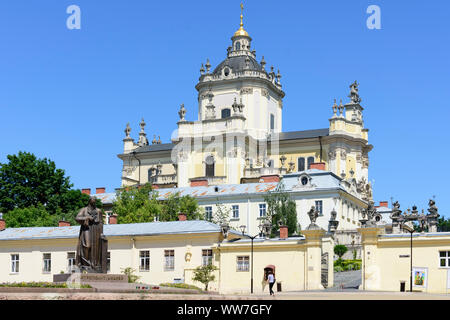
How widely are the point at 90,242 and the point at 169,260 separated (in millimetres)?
19052

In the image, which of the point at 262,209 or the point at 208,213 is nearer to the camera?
the point at 262,209

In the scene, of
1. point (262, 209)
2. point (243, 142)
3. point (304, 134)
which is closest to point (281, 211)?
point (262, 209)

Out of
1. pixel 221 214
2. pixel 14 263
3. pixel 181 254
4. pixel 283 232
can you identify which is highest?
pixel 221 214

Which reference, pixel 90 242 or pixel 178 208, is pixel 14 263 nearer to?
pixel 178 208

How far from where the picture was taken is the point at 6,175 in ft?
276

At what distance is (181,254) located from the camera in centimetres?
4838

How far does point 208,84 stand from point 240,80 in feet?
16.9

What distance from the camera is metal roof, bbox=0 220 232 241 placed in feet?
161

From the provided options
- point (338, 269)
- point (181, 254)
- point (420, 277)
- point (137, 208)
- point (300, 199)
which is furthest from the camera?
point (300, 199)

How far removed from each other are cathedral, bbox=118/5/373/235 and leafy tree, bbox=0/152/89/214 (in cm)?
1117

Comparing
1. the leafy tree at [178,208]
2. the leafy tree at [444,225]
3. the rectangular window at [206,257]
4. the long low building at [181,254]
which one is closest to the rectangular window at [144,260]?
the long low building at [181,254]

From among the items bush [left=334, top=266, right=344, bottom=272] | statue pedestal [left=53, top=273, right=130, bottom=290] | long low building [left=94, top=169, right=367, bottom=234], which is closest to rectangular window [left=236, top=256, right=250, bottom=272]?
bush [left=334, top=266, right=344, bottom=272]

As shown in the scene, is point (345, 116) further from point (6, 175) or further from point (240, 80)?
point (6, 175)
